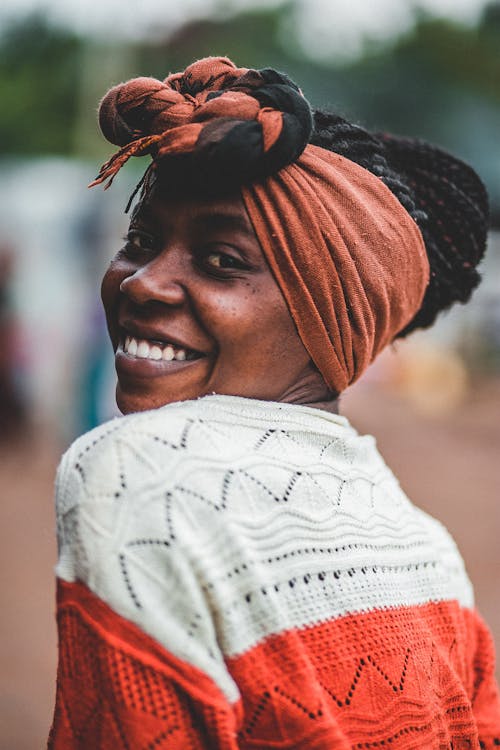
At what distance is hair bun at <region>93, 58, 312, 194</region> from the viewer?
1.59m

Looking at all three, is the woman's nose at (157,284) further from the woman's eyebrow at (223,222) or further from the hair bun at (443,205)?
the hair bun at (443,205)

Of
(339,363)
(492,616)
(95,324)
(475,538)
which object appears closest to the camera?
(339,363)

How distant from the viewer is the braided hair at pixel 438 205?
199 cm

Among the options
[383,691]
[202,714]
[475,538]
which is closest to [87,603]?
[202,714]

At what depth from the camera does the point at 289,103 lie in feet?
5.48

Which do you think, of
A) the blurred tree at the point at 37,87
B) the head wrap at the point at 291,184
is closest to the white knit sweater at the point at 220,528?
the head wrap at the point at 291,184

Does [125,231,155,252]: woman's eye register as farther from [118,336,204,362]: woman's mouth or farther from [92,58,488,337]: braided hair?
[118,336,204,362]: woman's mouth

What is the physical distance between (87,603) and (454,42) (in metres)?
33.8

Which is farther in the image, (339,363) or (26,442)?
(26,442)

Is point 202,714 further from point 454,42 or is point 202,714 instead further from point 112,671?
point 454,42

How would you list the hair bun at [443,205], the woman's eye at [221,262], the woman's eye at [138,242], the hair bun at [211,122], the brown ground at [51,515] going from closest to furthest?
the hair bun at [211,122]
the woman's eye at [221,262]
the woman's eye at [138,242]
the hair bun at [443,205]
the brown ground at [51,515]

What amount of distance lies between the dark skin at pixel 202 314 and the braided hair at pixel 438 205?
1.46 ft

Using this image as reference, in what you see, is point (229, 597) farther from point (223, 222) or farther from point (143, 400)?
point (223, 222)

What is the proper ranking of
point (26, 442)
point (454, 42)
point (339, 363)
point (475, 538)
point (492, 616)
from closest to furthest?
point (339, 363), point (492, 616), point (475, 538), point (26, 442), point (454, 42)
